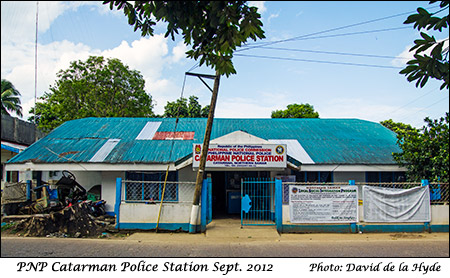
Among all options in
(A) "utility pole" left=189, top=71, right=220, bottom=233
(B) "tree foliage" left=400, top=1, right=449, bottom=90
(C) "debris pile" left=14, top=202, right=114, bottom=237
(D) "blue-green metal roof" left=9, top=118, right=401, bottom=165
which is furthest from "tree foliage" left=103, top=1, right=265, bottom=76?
(D) "blue-green metal roof" left=9, top=118, right=401, bottom=165

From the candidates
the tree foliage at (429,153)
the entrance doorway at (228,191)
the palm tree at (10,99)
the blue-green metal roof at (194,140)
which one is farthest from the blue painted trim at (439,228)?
the palm tree at (10,99)

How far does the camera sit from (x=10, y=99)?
2969cm

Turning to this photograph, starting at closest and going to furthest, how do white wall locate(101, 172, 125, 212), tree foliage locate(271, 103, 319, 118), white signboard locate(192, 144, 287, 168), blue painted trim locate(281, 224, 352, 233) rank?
blue painted trim locate(281, 224, 352, 233) < white signboard locate(192, 144, 287, 168) < white wall locate(101, 172, 125, 212) < tree foliage locate(271, 103, 319, 118)

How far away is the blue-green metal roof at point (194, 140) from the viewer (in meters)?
12.6

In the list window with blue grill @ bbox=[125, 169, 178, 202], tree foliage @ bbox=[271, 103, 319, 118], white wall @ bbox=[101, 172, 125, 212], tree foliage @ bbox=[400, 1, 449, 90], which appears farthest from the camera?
tree foliage @ bbox=[271, 103, 319, 118]

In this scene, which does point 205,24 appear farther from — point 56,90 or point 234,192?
point 56,90

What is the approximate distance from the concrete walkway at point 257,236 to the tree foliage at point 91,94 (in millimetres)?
18206

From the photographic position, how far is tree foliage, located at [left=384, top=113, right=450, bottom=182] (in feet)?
35.2

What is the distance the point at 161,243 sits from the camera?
27.4ft

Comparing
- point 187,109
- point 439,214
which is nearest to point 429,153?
point 439,214

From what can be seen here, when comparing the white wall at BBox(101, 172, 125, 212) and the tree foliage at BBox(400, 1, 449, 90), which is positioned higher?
the tree foliage at BBox(400, 1, 449, 90)

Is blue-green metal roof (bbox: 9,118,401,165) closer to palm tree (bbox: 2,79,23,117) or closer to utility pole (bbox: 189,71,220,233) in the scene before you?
utility pole (bbox: 189,71,220,233)

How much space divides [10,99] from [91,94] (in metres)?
10.8

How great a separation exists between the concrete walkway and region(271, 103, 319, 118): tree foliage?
1019 inches
